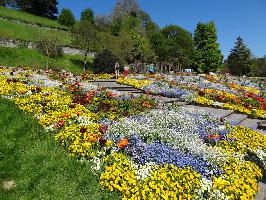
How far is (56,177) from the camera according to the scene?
7.77m

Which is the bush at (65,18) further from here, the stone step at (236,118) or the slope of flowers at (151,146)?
the slope of flowers at (151,146)

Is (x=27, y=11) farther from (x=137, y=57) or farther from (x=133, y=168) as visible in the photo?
(x=133, y=168)

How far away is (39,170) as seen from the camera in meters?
8.02

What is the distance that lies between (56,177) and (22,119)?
3.46 m

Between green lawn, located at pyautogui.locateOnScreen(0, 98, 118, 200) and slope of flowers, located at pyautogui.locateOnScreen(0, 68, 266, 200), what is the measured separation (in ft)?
0.93

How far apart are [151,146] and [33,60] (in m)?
32.3

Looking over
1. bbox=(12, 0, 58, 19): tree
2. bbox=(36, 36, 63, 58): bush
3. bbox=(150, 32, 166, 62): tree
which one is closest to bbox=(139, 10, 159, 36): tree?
bbox=(150, 32, 166, 62): tree

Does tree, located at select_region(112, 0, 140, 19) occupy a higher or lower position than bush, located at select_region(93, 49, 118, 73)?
higher

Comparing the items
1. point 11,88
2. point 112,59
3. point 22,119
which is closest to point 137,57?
point 112,59

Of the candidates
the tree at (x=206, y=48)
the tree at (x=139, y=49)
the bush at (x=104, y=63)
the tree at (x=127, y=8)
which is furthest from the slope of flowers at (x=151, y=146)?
the tree at (x=127, y=8)

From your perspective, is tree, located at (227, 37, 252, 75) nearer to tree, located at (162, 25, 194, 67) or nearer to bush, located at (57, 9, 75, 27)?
tree, located at (162, 25, 194, 67)

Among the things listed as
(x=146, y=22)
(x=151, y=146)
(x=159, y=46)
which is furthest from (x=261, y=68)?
(x=151, y=146)

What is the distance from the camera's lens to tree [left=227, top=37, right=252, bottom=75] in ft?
256

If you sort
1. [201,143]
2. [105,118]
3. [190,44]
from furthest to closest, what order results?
[190,44]
[105,118]
[201,143]
